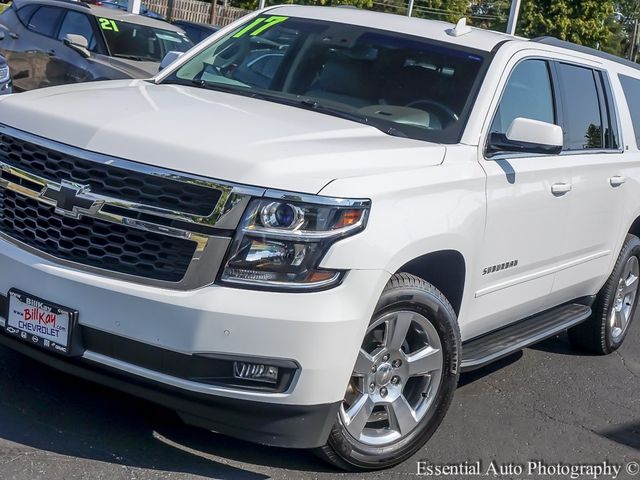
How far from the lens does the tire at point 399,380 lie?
14.2ft

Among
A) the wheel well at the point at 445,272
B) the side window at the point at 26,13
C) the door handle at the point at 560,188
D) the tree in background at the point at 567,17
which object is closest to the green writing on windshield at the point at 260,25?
the door handle at the point at 560,188

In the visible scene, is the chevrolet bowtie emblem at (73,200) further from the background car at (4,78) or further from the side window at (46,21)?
the side window at (46,21)

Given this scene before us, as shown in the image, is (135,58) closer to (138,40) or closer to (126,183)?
(138,40)

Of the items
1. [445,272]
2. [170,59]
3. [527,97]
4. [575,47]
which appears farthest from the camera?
[575,47]

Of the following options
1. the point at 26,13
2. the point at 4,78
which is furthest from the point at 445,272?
the point at 26,13

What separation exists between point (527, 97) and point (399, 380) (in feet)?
6.18

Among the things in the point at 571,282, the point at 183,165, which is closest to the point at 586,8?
the point at 571,282

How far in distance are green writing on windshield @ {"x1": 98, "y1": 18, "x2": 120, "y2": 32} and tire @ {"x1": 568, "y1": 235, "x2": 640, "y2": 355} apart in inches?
312

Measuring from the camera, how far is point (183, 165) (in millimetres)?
Result: 3939

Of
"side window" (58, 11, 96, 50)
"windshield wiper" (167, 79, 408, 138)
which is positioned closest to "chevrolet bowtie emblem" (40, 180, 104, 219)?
"windshield wiper" (167, 79, 408, 138)

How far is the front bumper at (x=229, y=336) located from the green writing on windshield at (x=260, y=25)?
7.64 feet

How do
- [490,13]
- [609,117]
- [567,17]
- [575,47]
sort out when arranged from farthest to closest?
[490,13] < [567,17] < [609,117] < [575,47]

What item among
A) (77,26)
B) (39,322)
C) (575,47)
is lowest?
(77,26)

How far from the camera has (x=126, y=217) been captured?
3994 mm
